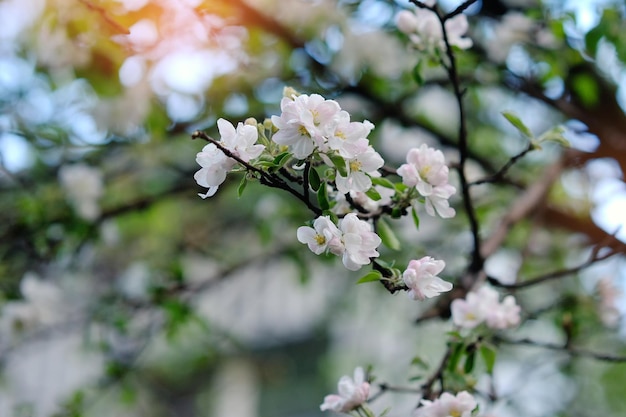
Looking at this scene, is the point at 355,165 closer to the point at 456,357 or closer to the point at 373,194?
the point at 373,194

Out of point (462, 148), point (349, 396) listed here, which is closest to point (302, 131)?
point (349, 396)

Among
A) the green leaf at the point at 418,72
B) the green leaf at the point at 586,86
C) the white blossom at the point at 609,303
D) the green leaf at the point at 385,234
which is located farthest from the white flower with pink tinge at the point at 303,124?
the green leaf at the point at 586,86

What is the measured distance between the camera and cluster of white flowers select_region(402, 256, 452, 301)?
2.61 feet

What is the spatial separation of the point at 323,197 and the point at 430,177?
0.15 metres

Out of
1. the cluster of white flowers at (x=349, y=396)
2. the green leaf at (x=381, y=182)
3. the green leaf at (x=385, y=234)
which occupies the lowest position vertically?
the cluster of white flowers at (x=349, y=396)

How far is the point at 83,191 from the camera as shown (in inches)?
79.0

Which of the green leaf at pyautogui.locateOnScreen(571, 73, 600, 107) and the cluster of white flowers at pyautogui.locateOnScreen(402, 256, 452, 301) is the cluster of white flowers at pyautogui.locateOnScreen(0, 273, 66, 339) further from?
the green leaf at pyautogui.locateOnScreen(571, 73, 600, 107)

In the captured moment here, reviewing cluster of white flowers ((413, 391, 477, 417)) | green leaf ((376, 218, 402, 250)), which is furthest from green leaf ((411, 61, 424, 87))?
cluster of white flowers ((413, 391, 477, 417))

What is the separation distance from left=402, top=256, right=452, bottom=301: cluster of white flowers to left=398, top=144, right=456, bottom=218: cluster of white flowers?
0.29 feet

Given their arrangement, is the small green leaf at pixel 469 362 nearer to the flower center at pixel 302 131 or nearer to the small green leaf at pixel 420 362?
the small green leaf at pixel 420 362

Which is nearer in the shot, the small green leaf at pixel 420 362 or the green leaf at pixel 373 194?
the green leaf at pixel 373 194

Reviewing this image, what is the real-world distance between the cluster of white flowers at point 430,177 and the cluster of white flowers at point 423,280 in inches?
3.5

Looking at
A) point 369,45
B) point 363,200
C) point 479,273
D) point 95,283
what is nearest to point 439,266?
point 363,200

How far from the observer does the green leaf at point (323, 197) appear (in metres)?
0.81
